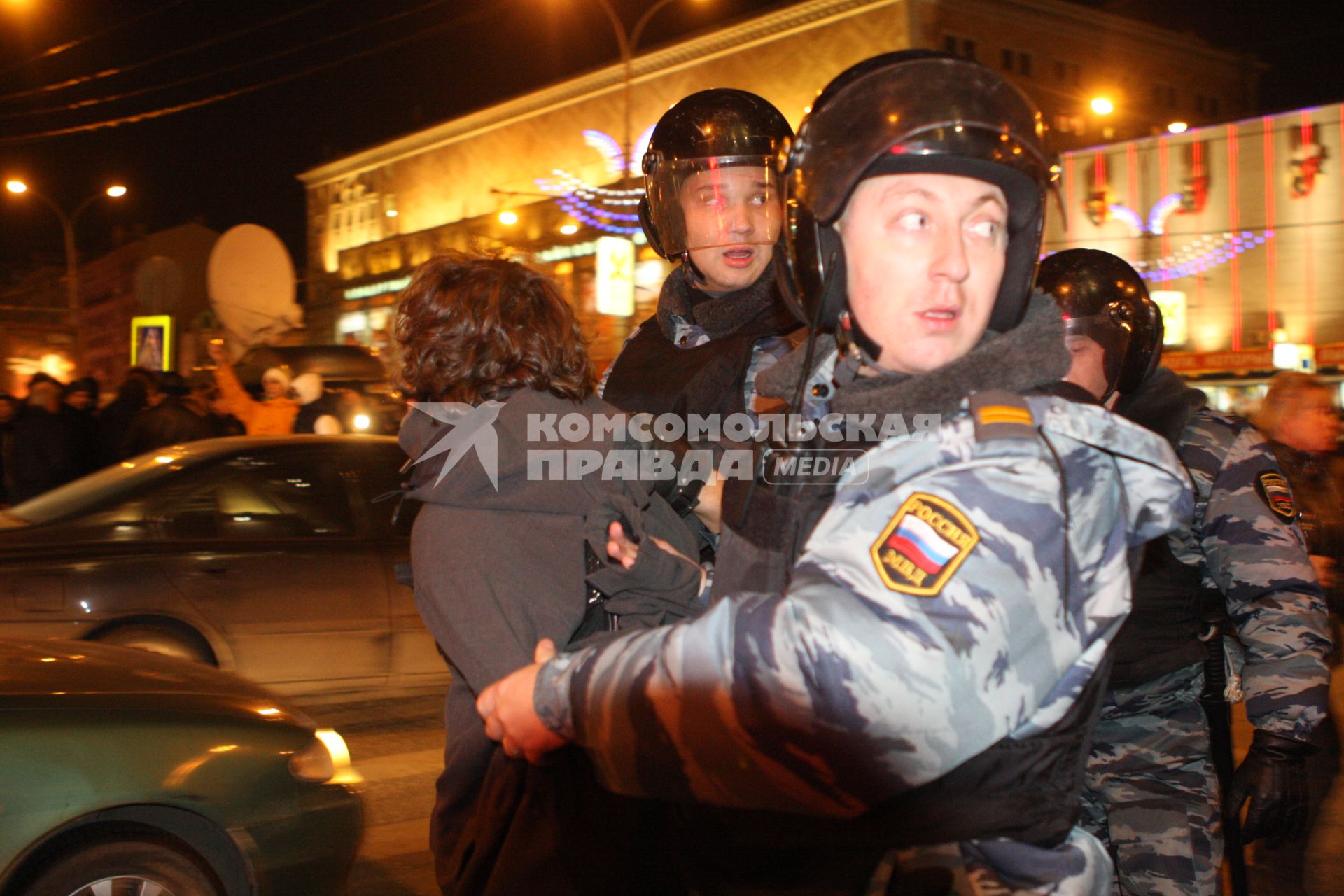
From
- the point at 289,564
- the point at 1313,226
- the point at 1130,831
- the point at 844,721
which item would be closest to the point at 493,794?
the point at 844,721

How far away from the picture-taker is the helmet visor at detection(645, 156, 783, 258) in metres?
2.82

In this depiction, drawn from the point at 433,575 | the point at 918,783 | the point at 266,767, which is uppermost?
the point at 433,575

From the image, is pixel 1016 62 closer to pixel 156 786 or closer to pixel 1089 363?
pixel 1089 363

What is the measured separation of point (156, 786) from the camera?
3297mm

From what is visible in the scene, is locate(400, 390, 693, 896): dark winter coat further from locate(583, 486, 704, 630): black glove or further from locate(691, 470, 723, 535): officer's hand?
locate(691, 470, 723, 535): officer's hand

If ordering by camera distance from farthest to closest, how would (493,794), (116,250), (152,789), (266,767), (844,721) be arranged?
(116,250), (266,767), (152,789), (493,794), (844,721)

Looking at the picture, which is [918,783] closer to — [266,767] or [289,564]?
[266,767]

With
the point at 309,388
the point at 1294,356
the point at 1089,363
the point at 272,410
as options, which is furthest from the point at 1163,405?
→ the point at 1294,356

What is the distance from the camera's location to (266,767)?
3.56 meters

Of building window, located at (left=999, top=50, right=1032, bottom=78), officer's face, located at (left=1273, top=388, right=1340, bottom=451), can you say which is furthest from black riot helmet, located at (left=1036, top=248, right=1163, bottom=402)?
building window, located at (left=999, top=50, right=1032, bottom=78)

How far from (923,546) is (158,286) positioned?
17.0 meters

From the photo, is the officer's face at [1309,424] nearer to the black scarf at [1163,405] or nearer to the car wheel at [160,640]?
the black scarf at [1163,405]

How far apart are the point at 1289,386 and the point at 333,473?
4988 mm

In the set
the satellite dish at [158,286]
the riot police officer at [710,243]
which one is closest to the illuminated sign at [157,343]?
the satellite dish at [158,286]
